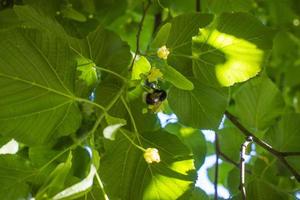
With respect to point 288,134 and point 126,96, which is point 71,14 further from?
point 288,134

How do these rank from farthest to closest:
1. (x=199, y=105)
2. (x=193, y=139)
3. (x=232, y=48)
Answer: (x=193, y=139)
(x=199, y=105)
(x=232, y=48)

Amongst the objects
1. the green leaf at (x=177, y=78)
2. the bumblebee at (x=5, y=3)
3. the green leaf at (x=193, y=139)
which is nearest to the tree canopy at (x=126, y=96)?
the green leaf at (x=177, y=78)

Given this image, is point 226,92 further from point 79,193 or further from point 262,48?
point 79,193

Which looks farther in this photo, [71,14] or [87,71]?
[71,14]

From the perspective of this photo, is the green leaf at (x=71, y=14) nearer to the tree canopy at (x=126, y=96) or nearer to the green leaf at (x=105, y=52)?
the tree canopy at (x=126, y=96)

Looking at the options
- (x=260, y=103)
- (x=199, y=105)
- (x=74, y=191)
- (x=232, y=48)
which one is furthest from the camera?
(x=260, y=103)

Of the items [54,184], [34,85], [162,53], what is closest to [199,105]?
[162,53]

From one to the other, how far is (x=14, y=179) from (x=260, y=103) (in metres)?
0.92

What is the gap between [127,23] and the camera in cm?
261

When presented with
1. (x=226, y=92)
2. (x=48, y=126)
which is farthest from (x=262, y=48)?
(x=48, y=126)

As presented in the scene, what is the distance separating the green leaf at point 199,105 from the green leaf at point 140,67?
0.13 meters

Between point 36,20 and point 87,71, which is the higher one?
point 36,20

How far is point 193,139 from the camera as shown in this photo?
1948 mm

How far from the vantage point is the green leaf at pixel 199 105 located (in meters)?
1.42
